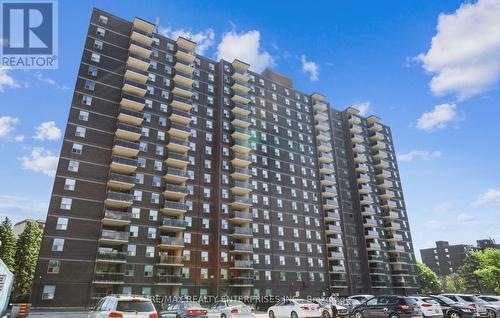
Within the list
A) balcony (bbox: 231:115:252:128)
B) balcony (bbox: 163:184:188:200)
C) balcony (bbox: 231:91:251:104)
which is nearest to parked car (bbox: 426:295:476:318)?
balcony (bbox: 163:184:188:200)

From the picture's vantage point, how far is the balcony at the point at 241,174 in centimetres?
5894

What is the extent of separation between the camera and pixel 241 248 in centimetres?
5400

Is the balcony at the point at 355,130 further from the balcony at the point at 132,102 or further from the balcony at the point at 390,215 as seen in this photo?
the balcony at the point at 132,102

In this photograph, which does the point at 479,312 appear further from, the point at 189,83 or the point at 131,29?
the point at 131,29

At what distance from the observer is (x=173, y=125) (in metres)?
55.9

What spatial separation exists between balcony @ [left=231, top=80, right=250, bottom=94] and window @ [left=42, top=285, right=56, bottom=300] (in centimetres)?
4495

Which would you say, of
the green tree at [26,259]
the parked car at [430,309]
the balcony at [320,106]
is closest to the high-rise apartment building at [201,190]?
the balcony at [320,106]

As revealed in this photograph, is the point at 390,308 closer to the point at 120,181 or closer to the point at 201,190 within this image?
the point at 120,181

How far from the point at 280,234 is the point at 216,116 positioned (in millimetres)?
25210

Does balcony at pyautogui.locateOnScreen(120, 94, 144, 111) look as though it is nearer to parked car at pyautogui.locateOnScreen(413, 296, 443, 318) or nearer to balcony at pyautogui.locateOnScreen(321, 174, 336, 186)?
balcony at pyautogui.locateOnScreen(321, 174, 336, 186)

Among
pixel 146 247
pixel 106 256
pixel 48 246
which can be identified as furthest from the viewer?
pixel 146 247

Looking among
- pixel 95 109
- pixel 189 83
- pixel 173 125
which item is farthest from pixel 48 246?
pixel 189 83

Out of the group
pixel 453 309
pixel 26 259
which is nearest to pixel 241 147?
pixel 26 259

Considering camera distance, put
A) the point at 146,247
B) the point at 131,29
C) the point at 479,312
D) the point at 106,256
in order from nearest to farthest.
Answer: the point at 479,312, the point at 106,256, the point at 146,247, the point at 131,29
